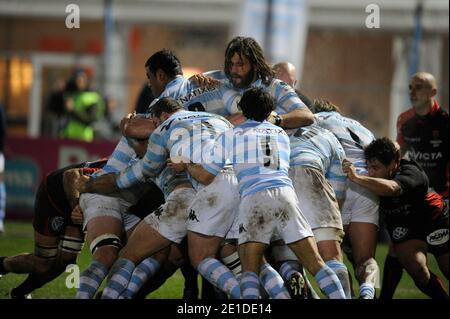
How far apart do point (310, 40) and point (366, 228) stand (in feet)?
37.5

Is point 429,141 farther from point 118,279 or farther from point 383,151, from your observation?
point 118,279

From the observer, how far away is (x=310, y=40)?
19969mm

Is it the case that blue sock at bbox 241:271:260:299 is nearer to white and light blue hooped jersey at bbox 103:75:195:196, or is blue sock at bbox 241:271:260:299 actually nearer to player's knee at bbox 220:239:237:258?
player's knee at bbox 220:239:237:258

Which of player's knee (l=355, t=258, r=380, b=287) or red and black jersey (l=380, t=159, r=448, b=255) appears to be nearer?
player's knee (l=355, t=258, r=380, b=287)

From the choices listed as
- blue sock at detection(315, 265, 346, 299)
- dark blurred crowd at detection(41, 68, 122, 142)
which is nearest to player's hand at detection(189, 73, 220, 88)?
blue sock at detection(315, 265, 346, 299)

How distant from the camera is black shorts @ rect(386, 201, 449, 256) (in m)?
9.35

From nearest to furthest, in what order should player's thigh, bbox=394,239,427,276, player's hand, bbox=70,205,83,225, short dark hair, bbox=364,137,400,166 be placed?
short dark hair, bbox=364,137,400,166
player's hand, bbox=70,205,83,225
player's thigh, bbox=394,239,427,276

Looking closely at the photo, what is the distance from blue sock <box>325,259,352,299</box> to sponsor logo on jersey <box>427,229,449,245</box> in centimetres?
161

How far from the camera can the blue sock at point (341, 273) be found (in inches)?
321

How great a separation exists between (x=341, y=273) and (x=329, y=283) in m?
0.39

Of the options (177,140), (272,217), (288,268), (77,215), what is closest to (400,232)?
(288,268)

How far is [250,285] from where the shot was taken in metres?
7.73

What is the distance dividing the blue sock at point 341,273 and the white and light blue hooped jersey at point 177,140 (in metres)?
1.33
